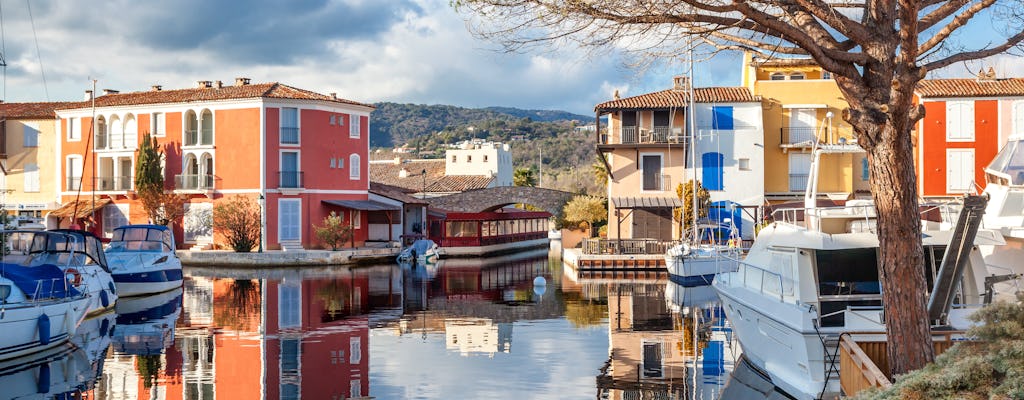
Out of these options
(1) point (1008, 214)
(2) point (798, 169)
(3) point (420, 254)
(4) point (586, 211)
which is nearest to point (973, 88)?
(2) point (798, 169)

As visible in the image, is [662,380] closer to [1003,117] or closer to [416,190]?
→ [1003,117]

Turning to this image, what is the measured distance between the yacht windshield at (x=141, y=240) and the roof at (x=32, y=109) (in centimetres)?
2317

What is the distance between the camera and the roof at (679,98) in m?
43.4

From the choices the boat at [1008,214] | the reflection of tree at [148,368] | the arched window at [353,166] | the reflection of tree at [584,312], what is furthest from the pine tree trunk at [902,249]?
the arched window at [353,166]

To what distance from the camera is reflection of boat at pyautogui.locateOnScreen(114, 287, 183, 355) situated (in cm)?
1900

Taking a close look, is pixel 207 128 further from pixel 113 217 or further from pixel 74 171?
pixel 74 171

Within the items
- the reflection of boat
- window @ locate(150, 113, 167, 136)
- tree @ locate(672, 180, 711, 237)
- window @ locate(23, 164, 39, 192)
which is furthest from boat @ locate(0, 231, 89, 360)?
window @ locate(23, 164, 39, 192)

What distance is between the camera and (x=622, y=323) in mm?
22688

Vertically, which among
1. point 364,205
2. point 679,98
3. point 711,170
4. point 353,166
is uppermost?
point 679,98

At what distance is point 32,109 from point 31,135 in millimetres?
2207

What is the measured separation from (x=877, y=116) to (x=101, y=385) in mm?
11569

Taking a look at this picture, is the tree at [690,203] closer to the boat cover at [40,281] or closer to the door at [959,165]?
the door at [959,165]

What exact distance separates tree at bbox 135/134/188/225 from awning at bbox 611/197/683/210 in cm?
2035

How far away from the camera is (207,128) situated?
47719 mm
